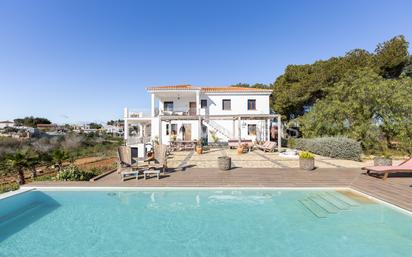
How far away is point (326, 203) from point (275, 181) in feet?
6.53

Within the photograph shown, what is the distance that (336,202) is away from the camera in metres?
6.49

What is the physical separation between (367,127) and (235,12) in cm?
1277

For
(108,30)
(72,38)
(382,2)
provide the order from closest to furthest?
1. (382,2)
2. (72,38)
3. (108,30)

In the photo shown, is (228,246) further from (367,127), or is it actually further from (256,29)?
(256,29)

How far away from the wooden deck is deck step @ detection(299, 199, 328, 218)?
1.13 metres

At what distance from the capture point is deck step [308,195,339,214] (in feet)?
19.7

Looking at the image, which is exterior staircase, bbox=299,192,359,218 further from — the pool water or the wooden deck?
the wooden deck

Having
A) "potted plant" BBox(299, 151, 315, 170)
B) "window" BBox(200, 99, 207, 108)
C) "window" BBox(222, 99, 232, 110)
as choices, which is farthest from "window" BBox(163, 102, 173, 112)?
"potted plant" BBox(299, 151, 315, 170)

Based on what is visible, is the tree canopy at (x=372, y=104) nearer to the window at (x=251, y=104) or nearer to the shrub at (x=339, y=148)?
the shrub at (x=339, y=148)

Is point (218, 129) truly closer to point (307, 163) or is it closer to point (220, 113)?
point (220, 113)

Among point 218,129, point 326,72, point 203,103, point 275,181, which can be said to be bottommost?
point 275,181

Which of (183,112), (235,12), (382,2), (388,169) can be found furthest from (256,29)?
(388,169)

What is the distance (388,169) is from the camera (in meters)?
8.33

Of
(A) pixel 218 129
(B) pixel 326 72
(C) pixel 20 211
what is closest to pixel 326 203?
(C) pixel 20 211
